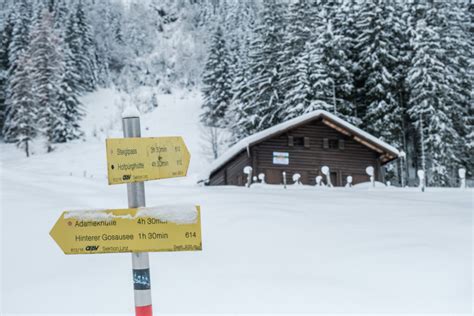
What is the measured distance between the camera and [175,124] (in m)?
52.1

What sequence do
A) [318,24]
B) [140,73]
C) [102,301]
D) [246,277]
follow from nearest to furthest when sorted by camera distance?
[102,301] < [246,277] < [318,24] < [140,73]

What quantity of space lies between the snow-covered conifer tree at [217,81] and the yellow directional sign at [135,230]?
48.0m

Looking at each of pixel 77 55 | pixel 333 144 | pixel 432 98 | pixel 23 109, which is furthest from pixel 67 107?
pixel 432 98

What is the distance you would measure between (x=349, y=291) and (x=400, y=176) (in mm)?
30496

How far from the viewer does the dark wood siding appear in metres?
25.7

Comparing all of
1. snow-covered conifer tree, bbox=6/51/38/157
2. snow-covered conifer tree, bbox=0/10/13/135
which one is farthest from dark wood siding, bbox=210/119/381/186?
snow-covered conifer tree, bbox=0/10/13/135

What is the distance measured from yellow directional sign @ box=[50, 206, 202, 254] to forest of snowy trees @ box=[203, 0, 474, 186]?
30.9 metres

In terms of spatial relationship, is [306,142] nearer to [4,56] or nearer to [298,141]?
[298,141]

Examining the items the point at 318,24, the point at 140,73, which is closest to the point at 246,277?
the point at 318,24

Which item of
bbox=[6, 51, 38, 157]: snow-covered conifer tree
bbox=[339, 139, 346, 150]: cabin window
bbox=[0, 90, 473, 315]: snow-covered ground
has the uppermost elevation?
bbox=[6, 51, 38, 157]: snow-covered conifer tree

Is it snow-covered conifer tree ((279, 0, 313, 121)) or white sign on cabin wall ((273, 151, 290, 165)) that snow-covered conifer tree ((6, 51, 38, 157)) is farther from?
white sign on cabin wall ((273, 151, 290, 165))

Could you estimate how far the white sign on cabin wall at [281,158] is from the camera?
25847 millimetres

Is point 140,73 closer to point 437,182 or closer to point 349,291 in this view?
point 437,182

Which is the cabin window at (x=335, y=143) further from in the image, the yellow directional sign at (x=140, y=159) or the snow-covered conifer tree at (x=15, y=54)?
the snow-covered conifer tree at (x=15, y=54)
